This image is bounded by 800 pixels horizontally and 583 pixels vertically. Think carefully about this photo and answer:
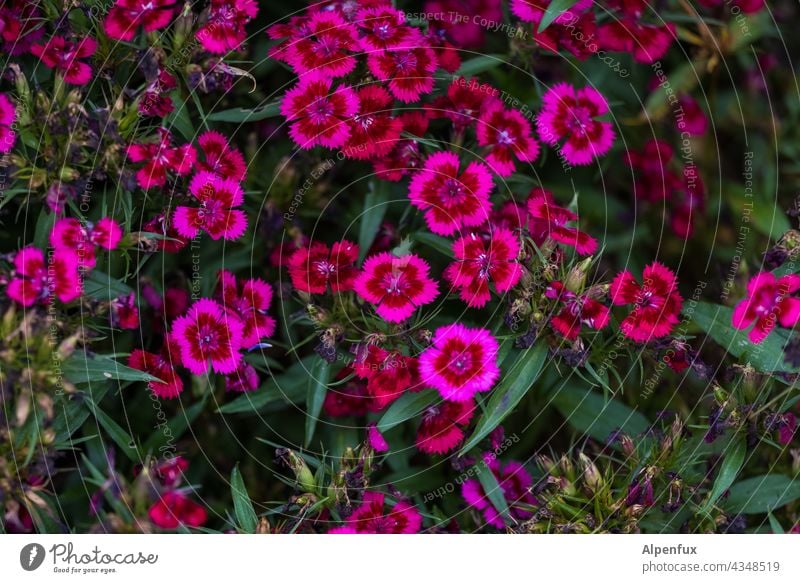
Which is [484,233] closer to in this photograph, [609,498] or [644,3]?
[609,498]

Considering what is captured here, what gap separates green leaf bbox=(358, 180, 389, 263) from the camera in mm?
2223

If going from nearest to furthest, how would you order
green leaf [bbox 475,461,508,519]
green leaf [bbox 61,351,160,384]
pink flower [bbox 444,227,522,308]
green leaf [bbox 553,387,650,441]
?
green leaf [bbox 61,351,160,384] < pink flower [bbox 444,227,522,308] < green leaf [bbox 475,461,508,519] < green leaf [bbox 553,387,650,441]

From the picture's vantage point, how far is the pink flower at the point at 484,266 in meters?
2.04

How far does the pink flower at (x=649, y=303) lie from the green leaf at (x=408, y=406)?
550 mm

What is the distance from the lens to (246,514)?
2059mm

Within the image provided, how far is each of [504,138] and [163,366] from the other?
1.17 meters

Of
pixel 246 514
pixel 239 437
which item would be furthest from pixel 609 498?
pixel 239 437

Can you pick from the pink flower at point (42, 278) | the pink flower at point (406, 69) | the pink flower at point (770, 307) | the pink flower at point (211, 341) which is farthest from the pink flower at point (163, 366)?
the pink flower at point (770, 307)

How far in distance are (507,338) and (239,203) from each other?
844 mm

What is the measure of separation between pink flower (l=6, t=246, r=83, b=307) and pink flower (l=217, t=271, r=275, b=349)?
0.39m

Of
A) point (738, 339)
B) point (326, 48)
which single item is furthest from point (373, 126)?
point (738, 339)

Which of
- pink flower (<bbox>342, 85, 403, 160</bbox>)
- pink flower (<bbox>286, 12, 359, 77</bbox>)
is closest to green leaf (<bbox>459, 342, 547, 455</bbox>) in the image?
pink flower (<bbox>342, 85, 403, 160</bbox>)
